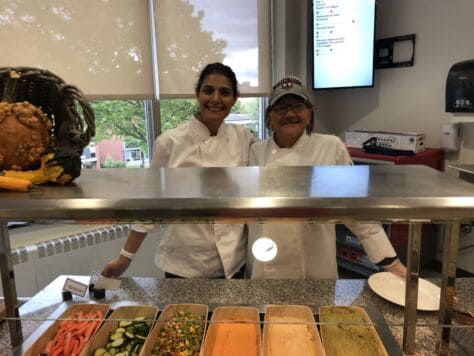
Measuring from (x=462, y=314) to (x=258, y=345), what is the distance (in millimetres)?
538

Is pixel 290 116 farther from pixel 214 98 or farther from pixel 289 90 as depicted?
A: pixel 214 98

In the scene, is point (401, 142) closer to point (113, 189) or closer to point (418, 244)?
point (418, 244)

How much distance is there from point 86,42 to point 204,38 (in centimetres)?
86

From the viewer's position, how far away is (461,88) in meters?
2.34

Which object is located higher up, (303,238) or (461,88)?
(461,88)

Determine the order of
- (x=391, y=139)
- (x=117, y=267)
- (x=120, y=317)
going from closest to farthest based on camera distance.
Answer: (x=120, y=317) < (x=117, y=267) < (x=391, y=139)

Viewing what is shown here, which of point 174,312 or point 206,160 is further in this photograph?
point 206,160

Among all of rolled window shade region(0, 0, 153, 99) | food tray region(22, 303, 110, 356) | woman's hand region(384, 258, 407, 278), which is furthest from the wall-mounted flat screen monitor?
food tray region(22, 303, 110, 356)

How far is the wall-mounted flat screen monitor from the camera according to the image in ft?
9.46

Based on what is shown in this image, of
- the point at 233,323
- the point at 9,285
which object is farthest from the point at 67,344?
the point at 233,323

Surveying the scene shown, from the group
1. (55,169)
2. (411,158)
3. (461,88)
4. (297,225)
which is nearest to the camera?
(55,169)

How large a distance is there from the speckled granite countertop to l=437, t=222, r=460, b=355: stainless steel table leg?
12cm

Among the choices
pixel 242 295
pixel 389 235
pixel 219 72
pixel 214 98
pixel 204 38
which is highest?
pixel 204 38

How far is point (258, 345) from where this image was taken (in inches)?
34.6
